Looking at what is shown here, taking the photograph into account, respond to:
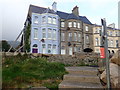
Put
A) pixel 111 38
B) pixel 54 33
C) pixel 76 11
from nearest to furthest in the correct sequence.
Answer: pixel 54 33, pixel 76 11, pixel 111 38

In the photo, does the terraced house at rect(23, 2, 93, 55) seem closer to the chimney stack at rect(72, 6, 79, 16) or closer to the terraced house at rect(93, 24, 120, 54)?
the chimney stack at rect(72, 6, 79, 16)

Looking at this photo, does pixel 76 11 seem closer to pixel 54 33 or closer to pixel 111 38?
pixel 54 33

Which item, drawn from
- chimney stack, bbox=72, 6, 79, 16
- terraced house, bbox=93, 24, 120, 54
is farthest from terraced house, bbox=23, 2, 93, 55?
terraced house, bbox=93, 24, 120, 54

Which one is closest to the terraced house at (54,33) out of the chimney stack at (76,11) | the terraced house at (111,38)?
the chimney stack at (76,11)

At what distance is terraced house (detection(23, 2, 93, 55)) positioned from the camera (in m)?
20.9

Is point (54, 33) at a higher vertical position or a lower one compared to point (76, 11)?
lower

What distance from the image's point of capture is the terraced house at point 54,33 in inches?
823

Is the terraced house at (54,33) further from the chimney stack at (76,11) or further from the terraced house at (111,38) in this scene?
the terraced house at (111,38)

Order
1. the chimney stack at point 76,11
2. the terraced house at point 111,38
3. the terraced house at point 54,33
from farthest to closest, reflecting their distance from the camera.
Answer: the terraced house at point 111,38 → the chimney stack at point 76,11 → the terraced house at point 54,33

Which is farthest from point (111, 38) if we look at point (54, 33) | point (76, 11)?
point (54, 33)

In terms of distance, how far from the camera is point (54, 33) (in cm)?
2230

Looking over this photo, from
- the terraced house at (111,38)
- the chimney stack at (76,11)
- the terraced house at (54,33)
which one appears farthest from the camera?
the terraced house at (111,38)

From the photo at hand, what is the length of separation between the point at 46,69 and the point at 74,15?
21.9 metres

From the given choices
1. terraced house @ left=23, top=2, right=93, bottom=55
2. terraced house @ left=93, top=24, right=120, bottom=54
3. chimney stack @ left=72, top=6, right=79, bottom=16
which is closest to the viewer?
terraced house @ left=23, top=2, right=93, bottom=55
